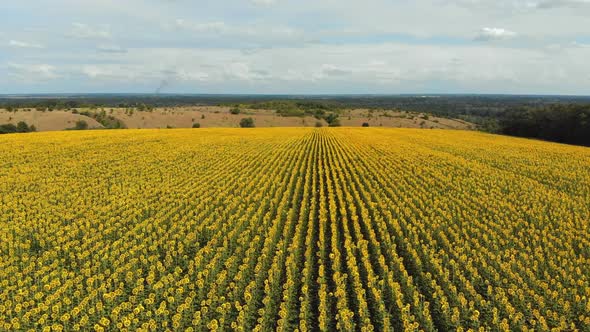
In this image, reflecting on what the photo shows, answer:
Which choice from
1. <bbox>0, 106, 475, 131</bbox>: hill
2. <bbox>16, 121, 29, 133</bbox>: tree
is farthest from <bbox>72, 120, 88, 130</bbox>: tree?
<bbox>16, 121, 29, 133</bbox>: tree

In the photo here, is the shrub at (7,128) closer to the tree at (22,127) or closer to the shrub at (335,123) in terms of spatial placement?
the tree at (22,127)

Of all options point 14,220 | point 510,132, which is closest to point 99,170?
point 14,220

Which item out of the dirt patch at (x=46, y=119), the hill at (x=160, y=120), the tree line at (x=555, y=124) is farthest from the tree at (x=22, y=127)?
the tree line at (x=555, y=124)

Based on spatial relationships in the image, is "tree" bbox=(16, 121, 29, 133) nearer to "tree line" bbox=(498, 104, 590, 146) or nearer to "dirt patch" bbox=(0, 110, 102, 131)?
"dirt patch" bbox=(0, 110, 102, 131)

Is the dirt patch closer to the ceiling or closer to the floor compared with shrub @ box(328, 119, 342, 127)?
closer to the ceiling

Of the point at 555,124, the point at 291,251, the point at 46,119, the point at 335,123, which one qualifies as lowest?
the point at 291,251

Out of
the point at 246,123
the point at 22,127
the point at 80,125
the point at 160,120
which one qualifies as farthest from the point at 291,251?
the point at 160,120

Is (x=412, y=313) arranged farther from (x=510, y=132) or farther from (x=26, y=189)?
(x=510, y=132)

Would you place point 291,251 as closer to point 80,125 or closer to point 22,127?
point 22,127

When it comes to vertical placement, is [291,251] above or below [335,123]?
below
